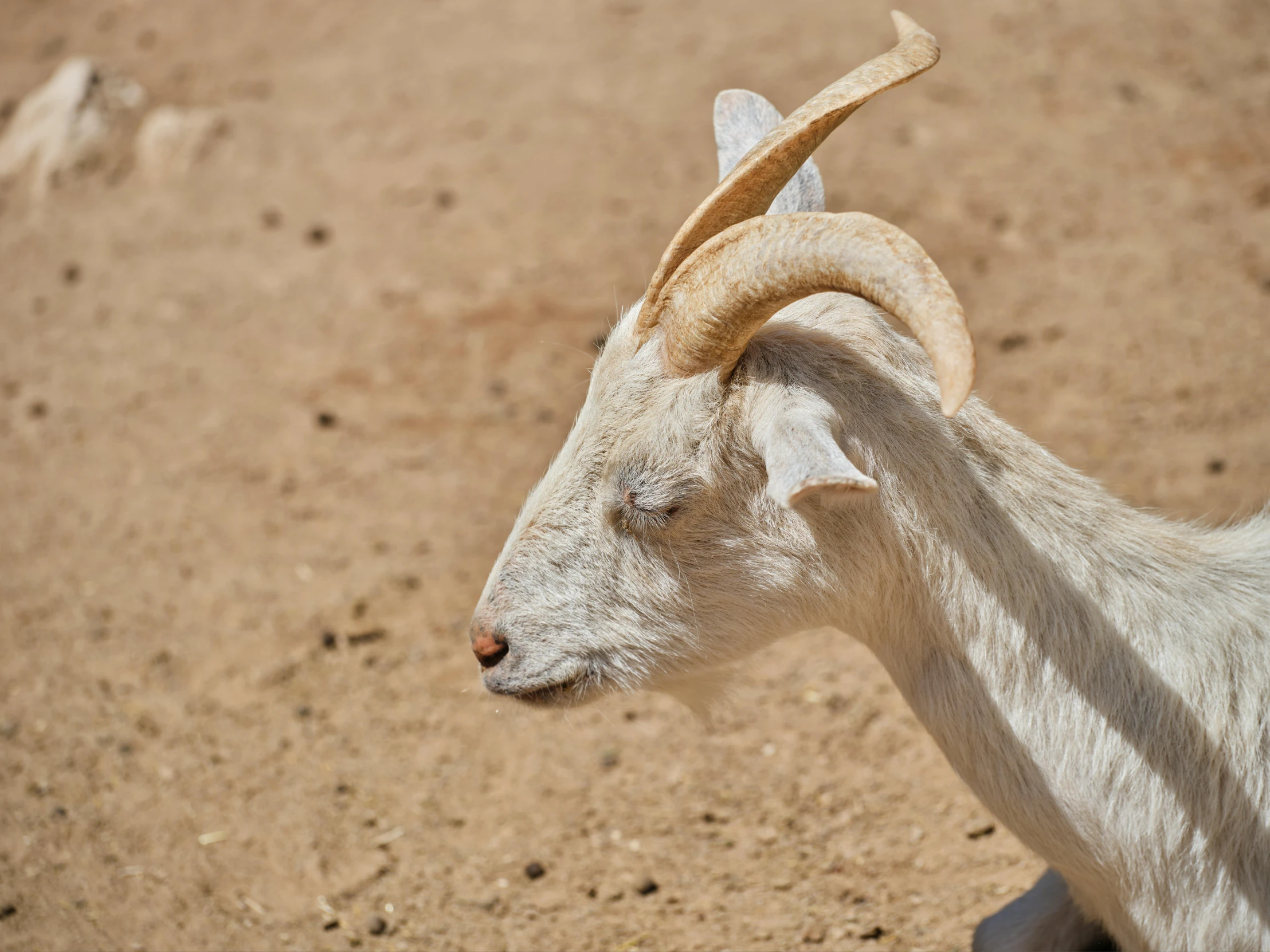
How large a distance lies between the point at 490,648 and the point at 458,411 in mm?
3659

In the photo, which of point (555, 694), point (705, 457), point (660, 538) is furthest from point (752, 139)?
point (555, 694)

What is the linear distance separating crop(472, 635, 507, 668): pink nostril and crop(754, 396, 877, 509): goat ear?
0.85m

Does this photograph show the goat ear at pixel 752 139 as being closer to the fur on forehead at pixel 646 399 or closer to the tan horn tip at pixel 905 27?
the tan horn tip at pixel 905 27

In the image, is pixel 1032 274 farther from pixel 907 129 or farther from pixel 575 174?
pixel 575 174

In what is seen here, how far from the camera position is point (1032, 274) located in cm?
677

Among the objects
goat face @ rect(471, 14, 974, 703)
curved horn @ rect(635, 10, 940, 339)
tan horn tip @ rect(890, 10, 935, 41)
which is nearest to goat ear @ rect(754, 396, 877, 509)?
goat face @ rect(471, 14, 974, 703)

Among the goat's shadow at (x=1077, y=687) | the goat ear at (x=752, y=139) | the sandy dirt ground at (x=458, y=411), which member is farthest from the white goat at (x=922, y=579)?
the sandy dirt ground at (x=458, y=411)

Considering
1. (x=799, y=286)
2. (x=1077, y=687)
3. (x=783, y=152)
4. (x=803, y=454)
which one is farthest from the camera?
(x=1077, y=687)

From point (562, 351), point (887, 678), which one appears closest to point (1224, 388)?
point (887, 678)

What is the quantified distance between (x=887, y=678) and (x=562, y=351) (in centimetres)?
283

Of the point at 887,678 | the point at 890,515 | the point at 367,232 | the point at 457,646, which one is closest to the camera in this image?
the point at 890,515

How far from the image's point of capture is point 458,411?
6.51 meters

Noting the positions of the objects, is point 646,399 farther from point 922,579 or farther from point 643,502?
point 922,579

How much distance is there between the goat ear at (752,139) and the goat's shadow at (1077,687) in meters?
0.55
